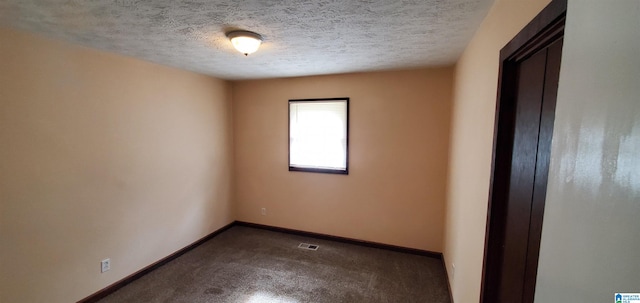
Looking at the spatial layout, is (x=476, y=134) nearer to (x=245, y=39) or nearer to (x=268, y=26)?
(x=268, y=26)

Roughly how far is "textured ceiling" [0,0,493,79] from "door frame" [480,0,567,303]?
504 mm

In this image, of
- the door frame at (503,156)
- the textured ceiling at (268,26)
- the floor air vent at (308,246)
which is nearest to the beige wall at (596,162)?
the door frame at (503,156)

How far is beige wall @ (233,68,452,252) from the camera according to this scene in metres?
3.07

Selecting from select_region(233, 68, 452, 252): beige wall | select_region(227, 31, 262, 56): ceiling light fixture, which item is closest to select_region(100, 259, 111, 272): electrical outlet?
select_region(233, 68, 452, 252): beige wall

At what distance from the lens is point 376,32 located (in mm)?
1866

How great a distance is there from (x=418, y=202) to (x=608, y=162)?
2908mm

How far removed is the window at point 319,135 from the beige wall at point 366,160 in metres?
0.10

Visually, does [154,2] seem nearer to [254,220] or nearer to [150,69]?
[150,69]

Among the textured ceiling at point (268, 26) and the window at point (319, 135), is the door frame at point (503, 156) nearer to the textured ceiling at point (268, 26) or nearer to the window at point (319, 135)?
the textured ceiling at point (268, 26)

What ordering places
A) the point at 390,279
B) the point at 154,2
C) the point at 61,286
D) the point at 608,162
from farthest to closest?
1. the point at 390,279
2. the point at 61,286
3. the point at 154,2
4. the point at 608,162

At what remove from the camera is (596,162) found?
474 millimetres

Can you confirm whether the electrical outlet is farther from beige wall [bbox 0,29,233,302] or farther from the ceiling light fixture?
the ceiling light fixture

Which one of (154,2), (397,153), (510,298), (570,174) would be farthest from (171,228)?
(570,174)

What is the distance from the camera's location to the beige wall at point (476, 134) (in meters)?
1.27
